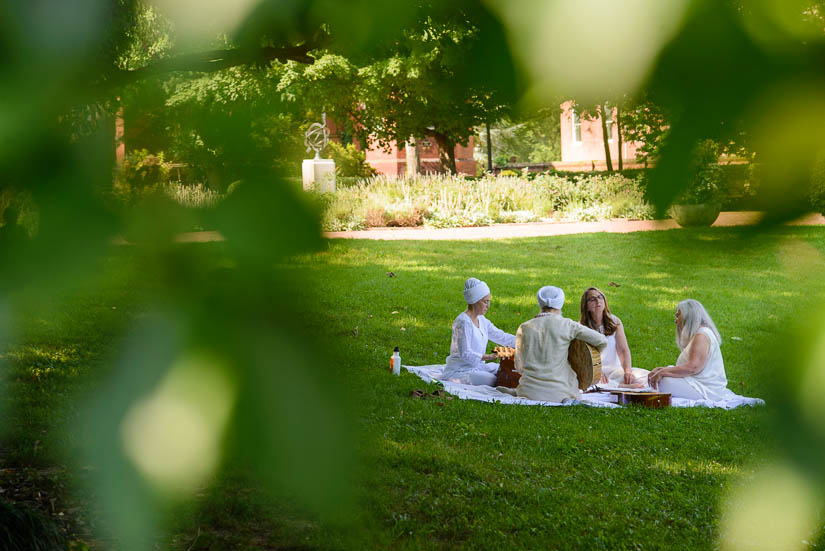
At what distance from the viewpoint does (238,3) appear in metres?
0.60

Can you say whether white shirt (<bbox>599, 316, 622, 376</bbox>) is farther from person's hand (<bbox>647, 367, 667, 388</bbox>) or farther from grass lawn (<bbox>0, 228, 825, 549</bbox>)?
grass lawn (<bbox>0, 228, 825, 549</bbox>)

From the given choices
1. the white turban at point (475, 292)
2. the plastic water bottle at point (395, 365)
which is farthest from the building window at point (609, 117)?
the white turban at point (475, 292)

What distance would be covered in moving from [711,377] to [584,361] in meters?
0.89

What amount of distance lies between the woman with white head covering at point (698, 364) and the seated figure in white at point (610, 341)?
0.48 metres

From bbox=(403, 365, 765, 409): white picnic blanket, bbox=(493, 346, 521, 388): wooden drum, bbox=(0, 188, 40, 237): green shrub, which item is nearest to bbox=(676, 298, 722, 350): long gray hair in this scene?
bbox=(403, 365, 765, 409): white picnic blanket

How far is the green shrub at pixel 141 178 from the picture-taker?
56cm

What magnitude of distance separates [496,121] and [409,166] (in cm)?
89

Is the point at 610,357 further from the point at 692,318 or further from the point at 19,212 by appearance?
the point at 19,212

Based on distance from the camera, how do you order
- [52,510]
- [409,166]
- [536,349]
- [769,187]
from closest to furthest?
[769,187], [409,166], [52,510], [536,349]

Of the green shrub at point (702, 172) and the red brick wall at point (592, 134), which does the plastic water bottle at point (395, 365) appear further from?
the green shrub at point (702, 172)

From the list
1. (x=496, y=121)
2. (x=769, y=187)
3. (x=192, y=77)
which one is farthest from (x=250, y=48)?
(x=769, y=187)

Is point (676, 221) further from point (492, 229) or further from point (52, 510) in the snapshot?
point (492, 229)

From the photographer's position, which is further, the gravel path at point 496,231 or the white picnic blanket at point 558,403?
the white picnic blanket at point 558,403

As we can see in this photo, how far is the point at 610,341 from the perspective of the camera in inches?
261
